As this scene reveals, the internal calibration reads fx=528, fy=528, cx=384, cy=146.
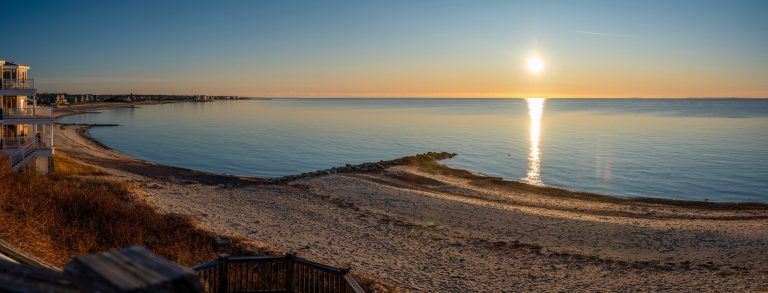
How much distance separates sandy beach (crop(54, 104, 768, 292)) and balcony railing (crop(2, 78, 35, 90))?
1070cm

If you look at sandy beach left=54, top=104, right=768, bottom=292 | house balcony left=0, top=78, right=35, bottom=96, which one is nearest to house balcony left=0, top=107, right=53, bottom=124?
house balcony left=0, top=78, right=35, bottom=96

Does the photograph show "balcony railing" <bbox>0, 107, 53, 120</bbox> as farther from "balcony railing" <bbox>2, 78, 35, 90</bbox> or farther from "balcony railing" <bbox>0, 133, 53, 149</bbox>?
"balcony railing" <bbox>2, 78, 35, 90</bbox>

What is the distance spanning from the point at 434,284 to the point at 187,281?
50.7 feet

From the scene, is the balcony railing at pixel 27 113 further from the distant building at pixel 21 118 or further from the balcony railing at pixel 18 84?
the balcony railing at pixel 18 84

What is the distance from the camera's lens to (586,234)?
84.9ft

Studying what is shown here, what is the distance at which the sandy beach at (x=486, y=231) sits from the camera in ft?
61.7

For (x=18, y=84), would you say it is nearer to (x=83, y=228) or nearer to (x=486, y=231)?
(x=83, y=228)

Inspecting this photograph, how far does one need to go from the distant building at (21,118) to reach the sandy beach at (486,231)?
728 cm

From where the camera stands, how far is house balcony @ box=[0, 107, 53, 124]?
114 ft

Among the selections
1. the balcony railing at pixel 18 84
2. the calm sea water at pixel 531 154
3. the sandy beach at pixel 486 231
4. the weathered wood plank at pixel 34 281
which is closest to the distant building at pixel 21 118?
the balcony railing at pixel 18 84

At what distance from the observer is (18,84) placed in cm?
3575

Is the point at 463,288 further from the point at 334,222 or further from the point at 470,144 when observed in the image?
the point at 470,144

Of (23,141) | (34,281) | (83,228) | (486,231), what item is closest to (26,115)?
(23,141)

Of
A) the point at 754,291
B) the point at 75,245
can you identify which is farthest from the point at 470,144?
the point at 75,245
